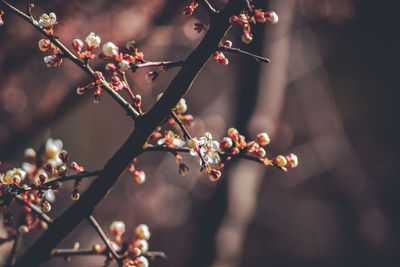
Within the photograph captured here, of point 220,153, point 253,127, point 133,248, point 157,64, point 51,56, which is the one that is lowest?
point 253,127

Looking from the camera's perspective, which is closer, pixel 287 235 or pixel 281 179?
pixel 281 179

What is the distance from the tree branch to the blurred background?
1.40 ft

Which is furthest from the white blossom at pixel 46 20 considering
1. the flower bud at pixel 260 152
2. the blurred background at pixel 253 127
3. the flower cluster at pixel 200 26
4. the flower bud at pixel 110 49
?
the flower bud at pixel 260 152

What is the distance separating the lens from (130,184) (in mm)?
5484

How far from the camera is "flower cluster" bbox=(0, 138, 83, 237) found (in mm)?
830

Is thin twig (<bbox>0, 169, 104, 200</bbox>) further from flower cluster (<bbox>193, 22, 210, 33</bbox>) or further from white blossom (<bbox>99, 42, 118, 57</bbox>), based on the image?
flower cluster (<bbox>193, 22, 210, 33</bbox>)

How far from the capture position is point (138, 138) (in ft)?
2.88

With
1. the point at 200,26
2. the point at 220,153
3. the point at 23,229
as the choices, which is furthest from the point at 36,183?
the point at 200,26

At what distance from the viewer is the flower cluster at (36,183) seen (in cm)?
83

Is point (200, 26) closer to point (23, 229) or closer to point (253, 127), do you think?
point (23, 229)

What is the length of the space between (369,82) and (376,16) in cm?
178

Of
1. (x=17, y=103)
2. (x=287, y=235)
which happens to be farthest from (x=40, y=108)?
(x=287, y=235)

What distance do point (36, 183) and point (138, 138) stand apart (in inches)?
16.2

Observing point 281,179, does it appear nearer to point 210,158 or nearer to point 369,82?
point 369,82
